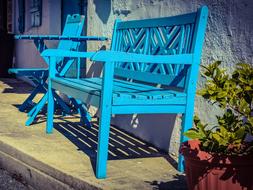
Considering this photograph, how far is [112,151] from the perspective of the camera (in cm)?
388

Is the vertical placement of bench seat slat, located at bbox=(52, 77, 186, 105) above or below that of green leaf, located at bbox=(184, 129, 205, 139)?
above

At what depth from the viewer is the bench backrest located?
132 inches

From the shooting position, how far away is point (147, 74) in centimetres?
396

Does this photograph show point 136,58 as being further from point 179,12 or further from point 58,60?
point 58,60

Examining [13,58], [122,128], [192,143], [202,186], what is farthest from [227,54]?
[13,58]

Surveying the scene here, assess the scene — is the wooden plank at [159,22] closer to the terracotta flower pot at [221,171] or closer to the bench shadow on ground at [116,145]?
the bench shadow on ground at [116,145]

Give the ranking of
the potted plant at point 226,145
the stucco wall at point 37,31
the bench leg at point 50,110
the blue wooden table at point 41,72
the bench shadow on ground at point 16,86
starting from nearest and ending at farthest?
the potted plant at point 226,145
the bench leg at point 50,110
the blue wooden table at point 41,72
the stucco wall at point 37,31
the bench shadow on ground at point 16,86

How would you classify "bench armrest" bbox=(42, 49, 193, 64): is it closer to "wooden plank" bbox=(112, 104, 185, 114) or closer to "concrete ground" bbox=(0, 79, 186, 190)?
"wooden plank" bbox=(112, 104, 185, 114)

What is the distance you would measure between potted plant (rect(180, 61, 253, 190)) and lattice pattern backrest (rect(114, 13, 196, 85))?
990mm

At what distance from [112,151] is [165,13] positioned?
4.00 feet

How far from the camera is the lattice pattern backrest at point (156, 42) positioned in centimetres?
357

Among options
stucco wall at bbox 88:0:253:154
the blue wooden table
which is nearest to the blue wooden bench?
A: stucco wall at bbox 88:0:253:154

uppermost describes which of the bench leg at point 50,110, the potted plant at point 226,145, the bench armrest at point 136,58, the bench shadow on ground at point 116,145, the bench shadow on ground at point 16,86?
the bench armrest at point 136,58

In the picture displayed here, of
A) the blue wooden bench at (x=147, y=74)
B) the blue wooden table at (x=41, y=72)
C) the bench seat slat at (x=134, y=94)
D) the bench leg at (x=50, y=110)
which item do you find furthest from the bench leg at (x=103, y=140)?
the blue wooden table at (x=41, y=72)
